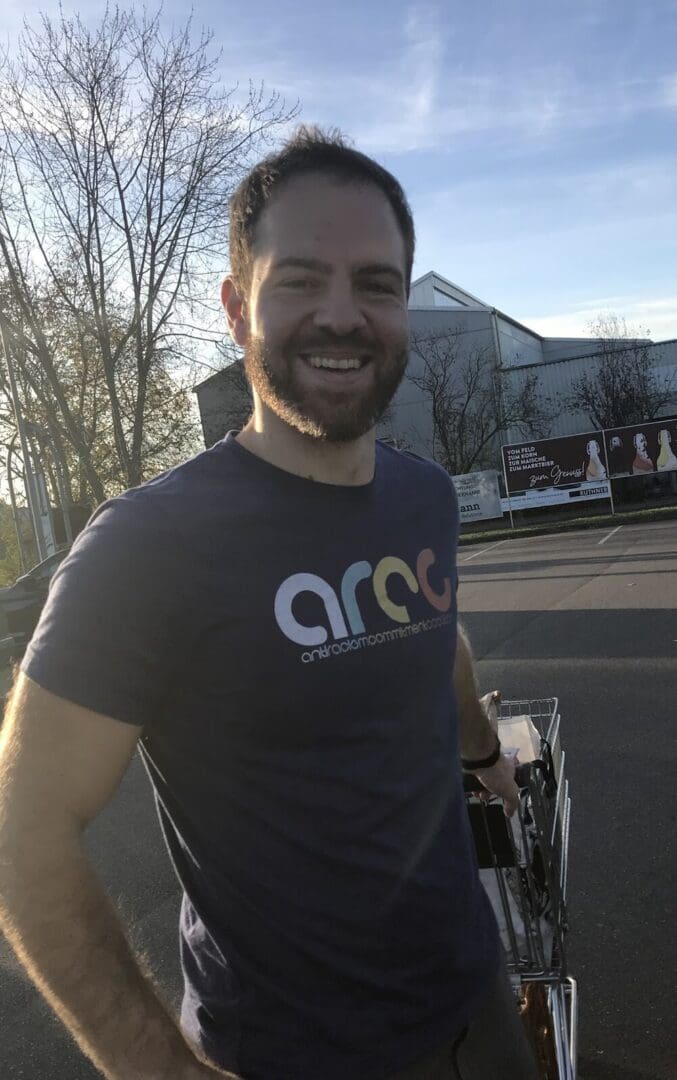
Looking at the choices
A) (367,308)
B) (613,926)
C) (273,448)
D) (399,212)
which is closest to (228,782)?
(273,448)

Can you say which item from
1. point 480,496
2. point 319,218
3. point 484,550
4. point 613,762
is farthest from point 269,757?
point 480,496

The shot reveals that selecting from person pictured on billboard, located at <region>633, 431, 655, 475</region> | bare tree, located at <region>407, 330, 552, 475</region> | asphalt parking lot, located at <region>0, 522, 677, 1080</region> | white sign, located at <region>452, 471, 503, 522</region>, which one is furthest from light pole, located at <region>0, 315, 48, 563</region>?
bare tree, located at <region>407, 330, 552, 475</region>

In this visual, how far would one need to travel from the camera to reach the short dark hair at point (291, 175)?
170 cm

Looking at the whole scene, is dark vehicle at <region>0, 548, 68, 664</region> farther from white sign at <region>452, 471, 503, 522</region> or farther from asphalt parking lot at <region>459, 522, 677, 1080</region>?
white sign at <region>452, 471, 503, 522</region>

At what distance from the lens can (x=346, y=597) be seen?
1590mm

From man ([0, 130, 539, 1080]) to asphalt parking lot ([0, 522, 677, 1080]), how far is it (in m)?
2.01

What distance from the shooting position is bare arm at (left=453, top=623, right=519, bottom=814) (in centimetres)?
221

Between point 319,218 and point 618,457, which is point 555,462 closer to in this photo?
point 618,457

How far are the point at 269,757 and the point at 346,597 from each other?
1.02 ft

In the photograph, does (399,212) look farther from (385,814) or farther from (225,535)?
(385,814)

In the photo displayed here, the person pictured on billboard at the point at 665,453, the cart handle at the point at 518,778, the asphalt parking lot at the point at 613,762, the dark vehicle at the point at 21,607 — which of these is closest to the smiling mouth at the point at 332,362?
the cart handle at the point at 518,778

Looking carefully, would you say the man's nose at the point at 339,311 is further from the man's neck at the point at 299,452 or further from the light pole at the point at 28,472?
the light pole at the point at 28,472

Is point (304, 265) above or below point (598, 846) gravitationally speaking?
above

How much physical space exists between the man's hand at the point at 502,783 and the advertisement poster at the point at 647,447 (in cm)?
2591
